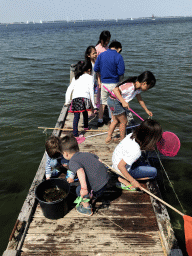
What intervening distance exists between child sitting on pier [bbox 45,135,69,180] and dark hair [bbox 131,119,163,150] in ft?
4.28

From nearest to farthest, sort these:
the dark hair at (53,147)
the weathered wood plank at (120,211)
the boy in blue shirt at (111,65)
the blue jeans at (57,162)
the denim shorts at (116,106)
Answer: the weathered wood plank at (120,211) < the dark hair at (53,147) < the blue jeans at (57,162) < the denim shorts at (116,106) < the boy in blue shirt at (111,65)

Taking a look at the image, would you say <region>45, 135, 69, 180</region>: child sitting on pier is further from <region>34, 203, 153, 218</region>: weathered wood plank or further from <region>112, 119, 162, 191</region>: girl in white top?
<region>112, 119, 162, 191</region>: girl in white top

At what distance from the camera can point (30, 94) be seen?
11609 millimetres

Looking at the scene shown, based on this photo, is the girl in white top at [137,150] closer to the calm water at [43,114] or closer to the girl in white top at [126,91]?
the girl in white top at [126,91]

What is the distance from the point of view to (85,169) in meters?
2.89

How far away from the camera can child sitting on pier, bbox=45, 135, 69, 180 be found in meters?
A: 3.36

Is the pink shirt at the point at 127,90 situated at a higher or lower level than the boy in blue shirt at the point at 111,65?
lower

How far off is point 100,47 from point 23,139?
4280 mm

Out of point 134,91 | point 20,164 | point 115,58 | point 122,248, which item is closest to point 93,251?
point 122,248

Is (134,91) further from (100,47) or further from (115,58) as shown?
(100,47)

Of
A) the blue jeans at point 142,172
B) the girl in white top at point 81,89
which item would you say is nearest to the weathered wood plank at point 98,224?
the blue jeans at point 142,172

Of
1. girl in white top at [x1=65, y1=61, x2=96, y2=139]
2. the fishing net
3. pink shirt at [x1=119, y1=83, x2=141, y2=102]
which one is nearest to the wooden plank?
the fishing net

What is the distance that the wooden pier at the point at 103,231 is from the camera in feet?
8.92

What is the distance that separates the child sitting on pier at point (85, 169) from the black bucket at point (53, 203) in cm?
32
